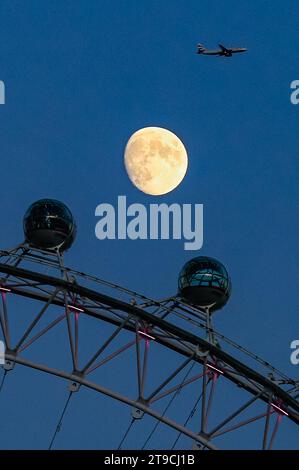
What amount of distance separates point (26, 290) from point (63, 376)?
394cm

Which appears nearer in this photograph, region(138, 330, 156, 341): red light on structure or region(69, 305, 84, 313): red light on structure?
region(69, 305, 84, 313): red light on structure

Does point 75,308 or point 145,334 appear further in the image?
point 145,334

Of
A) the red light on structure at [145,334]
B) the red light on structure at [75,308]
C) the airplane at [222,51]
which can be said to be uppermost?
the airplane at [222,51]

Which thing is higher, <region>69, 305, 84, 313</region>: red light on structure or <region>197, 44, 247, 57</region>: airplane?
<region>197, 44, 247, 57</region>: airplane

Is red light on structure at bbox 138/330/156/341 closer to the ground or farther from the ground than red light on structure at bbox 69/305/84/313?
closer to the ground

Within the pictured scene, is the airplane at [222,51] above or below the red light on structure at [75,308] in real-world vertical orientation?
above

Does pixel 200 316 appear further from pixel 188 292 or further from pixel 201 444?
pixel 201 444

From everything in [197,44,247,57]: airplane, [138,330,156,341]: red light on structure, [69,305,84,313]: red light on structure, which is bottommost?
[138,330,156,341]: red light on structure

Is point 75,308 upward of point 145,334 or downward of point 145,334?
upward
